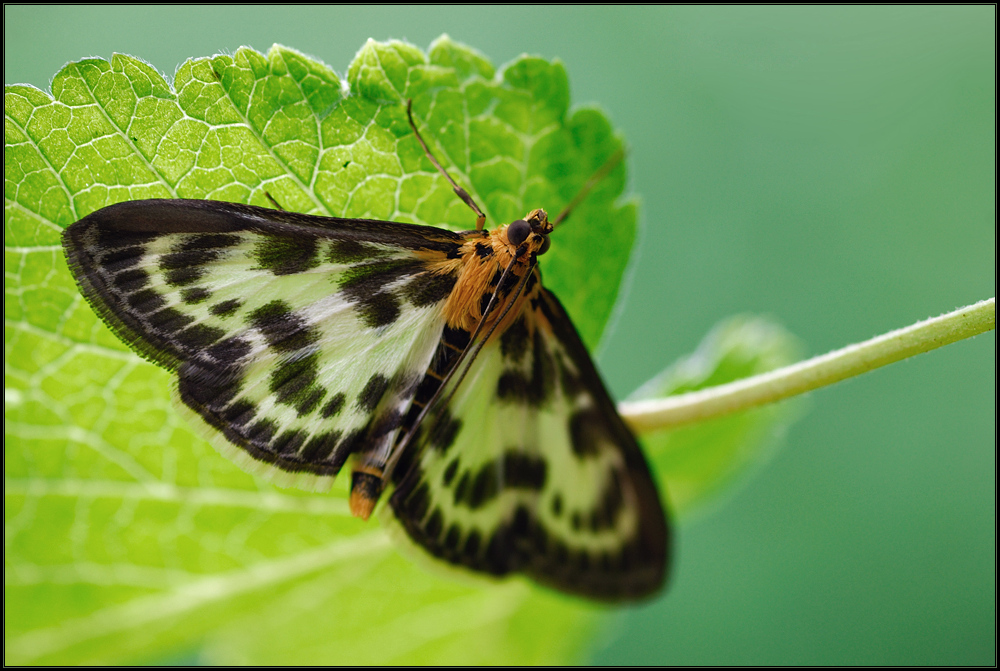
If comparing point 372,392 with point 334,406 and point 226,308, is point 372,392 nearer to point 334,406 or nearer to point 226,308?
point 334,406

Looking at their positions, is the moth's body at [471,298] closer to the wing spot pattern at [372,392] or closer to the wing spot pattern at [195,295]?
the wing spot pattern at [372,392]

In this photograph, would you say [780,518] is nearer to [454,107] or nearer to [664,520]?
[664,520]

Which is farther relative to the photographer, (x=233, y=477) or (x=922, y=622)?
(x=922, y=622)

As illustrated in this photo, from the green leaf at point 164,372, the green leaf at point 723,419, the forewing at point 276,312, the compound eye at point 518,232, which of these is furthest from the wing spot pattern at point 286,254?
the green leaf at point 723,419

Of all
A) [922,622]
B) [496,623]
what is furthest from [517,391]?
[922,622]

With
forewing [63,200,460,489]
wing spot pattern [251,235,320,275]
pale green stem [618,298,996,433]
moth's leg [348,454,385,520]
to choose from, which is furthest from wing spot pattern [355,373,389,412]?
pale green stem [618,298,996,433]

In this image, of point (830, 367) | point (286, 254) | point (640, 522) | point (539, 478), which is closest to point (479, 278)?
point (286, 254)
